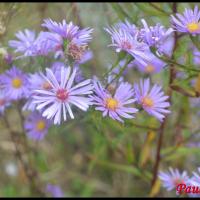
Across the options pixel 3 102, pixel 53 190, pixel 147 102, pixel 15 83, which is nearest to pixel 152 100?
pixel 147 102

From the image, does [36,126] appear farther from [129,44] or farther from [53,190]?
[129,44]

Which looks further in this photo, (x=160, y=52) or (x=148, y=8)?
(x=148, y=8)

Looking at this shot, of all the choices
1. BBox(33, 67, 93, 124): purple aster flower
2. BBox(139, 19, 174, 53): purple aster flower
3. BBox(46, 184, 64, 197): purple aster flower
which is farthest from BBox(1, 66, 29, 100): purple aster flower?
BBox(46, 184, 64, 197): purple aster flower

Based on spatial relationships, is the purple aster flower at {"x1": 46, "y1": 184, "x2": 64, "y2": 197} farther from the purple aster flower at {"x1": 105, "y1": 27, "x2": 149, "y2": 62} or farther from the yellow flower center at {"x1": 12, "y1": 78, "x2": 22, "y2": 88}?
the purple aster flower at {"x1": 105, "y1": 27, "x2": 149, "y2": 62}

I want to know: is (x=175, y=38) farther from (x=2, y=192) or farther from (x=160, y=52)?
(x=2, y=192)

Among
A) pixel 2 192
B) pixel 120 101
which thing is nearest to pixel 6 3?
pixel 120 101

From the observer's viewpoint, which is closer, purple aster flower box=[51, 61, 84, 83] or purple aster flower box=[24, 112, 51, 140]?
purple aster flower box=[51, 61, 84, 83]
